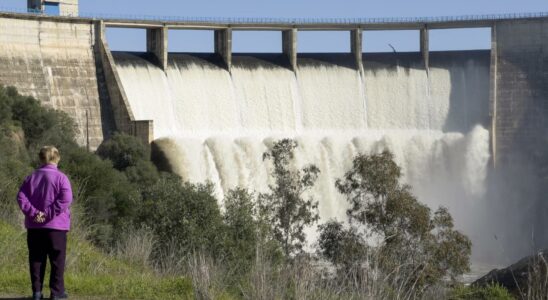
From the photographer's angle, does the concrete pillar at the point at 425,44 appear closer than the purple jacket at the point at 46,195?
No

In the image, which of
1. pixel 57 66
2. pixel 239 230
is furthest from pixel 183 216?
pixel 57 66

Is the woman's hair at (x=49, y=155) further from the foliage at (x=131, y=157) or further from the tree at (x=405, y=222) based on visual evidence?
the foliage at (x=131, y=157)

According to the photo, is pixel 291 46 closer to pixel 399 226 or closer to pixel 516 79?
pixel 516 79

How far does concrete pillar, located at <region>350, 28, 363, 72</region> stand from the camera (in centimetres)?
5328

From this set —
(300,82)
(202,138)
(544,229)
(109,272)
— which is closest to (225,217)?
(109,272)

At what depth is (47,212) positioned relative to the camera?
10.5 m

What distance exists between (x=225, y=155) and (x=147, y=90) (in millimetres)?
4295

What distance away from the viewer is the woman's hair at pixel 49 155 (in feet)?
34.3

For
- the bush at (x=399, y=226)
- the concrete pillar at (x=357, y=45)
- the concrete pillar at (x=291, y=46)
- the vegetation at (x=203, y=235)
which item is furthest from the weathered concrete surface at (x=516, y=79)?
the bush at (x=399, y=226)

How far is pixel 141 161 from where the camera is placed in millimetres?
41812

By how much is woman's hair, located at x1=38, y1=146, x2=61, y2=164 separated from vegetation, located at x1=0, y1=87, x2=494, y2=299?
1.66 m

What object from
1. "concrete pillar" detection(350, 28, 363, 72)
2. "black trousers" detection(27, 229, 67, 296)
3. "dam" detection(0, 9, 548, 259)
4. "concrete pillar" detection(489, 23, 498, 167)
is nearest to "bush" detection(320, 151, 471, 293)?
"dam" detection(0, 9, 548, 259)

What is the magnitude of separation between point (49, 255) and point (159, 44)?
36.2m

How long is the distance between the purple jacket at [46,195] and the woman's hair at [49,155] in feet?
0.16
